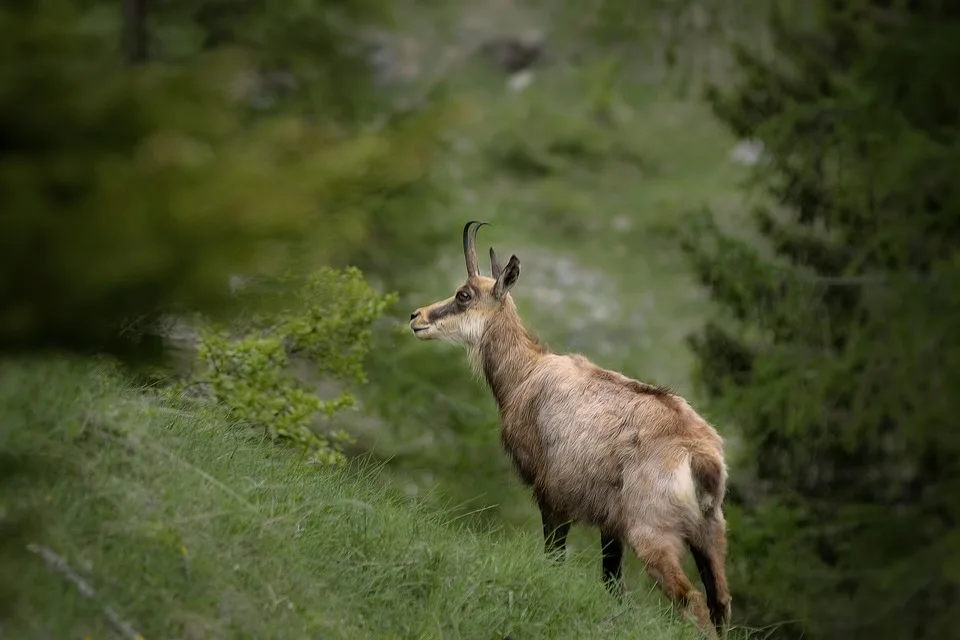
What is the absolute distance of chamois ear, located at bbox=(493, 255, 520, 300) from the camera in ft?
28.8

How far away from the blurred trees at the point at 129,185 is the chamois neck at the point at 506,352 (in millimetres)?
4753

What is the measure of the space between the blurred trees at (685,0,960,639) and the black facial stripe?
4130mm

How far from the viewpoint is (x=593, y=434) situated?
7805 millimetres

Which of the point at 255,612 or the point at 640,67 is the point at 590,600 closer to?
the point at 255,612

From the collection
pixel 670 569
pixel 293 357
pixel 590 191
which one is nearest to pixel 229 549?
pixel 670 569

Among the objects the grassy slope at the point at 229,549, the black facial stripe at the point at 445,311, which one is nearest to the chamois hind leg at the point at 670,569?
the grassy slope at the point at 229,549

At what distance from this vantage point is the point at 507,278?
8945 millimetres

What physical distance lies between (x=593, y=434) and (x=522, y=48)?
24.4 m

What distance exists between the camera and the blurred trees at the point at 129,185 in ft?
11.3

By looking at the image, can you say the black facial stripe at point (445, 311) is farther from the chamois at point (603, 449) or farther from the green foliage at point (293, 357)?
the green foliage at point (293, 357)

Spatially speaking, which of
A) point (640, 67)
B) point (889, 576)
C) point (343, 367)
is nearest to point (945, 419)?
point (889, 576)

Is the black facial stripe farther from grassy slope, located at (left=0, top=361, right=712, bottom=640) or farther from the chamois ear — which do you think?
grassy slope, located at (left=0, top=361, right=712, bottom=640)

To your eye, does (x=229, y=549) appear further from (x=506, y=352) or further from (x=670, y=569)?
(x=506, y=352)

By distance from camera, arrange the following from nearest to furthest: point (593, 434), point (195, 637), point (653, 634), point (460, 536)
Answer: point (195, 637), point (653, 634), point (460, 536), point (593, 434)
